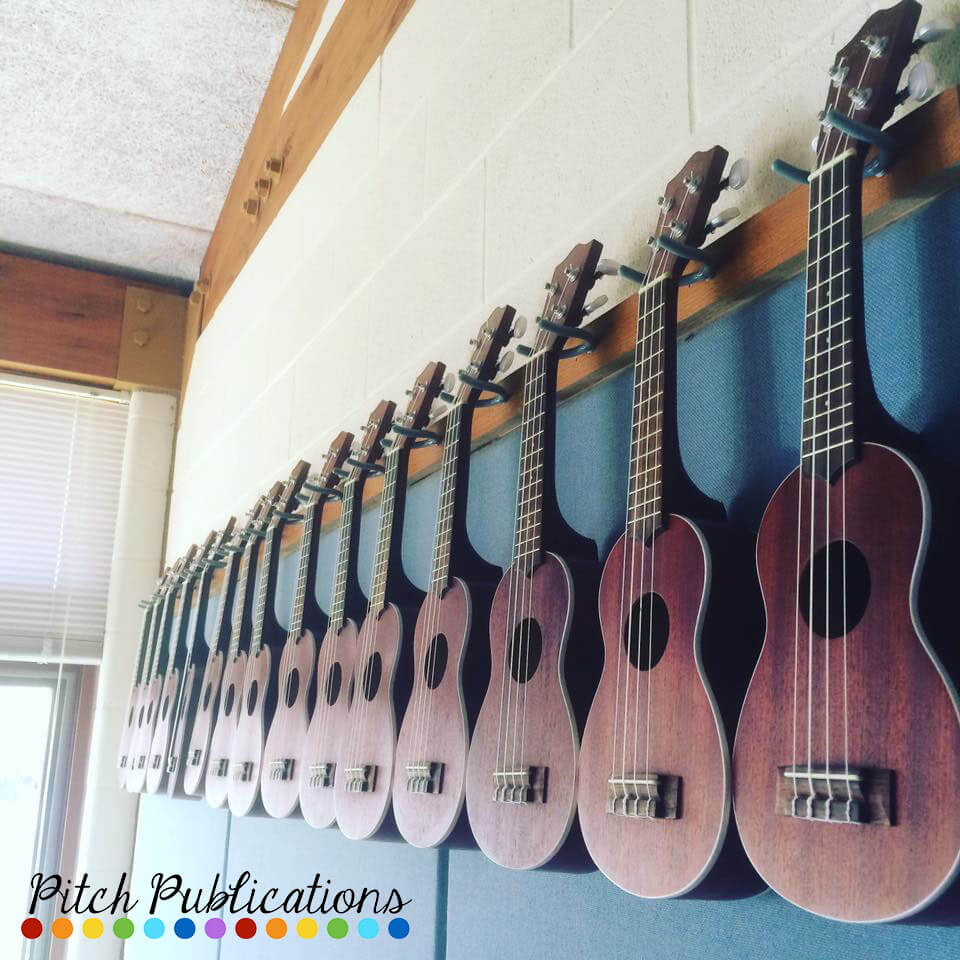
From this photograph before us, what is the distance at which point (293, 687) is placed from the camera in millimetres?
1757

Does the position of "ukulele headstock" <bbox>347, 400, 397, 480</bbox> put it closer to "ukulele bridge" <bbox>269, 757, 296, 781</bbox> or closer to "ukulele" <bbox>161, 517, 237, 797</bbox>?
"ukulele bridge" <bbox>269, 757, 296, 781</bbox>

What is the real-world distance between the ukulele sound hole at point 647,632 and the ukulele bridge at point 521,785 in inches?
6.8

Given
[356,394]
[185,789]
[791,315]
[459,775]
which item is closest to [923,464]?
[791,315]

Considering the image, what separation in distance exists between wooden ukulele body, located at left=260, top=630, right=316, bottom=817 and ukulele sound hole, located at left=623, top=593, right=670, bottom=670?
871mm

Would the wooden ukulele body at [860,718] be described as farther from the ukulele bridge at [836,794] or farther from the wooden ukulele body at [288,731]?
the wooden ukulele body at [288,731]

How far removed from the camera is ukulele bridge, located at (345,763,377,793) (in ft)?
4.36

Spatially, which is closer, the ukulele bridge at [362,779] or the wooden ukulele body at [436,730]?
the wooden ukulele body at [436,730]

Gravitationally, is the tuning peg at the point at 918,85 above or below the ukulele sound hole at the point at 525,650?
above

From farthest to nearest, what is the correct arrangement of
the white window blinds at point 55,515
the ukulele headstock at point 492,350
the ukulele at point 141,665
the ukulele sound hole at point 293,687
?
1. the white window blinds at point 55,515
2. the ukulele at point 141,665
3. the ukulele sound hole at point 293,687
4. the ukulele headstock at point 492,350

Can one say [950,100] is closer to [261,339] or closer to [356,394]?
[356,394]

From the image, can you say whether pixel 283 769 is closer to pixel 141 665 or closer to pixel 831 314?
pixel 831 314

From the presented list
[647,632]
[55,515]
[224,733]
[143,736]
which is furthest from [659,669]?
[55,515]

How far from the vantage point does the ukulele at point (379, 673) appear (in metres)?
1.32

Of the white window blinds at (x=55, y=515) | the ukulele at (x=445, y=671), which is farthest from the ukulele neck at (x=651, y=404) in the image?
the white window blinds at (x=55, y=515)
